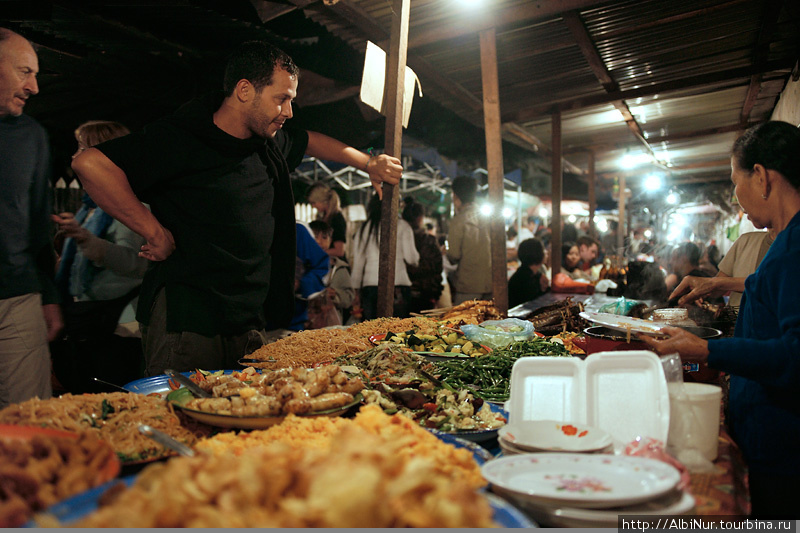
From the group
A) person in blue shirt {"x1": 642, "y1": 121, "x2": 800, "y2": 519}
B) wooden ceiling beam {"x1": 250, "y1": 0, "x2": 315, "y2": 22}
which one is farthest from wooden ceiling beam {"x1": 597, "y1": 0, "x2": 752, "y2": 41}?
person in blue shirt {"x1": 642, "y1": 121, "x2": 800, "y2": 519}

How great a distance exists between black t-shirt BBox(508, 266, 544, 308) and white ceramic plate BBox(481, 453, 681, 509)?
656 cm

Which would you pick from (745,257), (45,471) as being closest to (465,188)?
(745,257)

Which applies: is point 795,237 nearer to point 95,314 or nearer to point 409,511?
point 409,511

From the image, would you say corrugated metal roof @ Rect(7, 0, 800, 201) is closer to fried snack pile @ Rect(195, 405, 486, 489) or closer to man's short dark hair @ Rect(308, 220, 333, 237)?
man's short dark hair @ Rect(308, 220, 333, 237)

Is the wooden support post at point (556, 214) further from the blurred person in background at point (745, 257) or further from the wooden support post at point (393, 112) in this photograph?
the wooden support post at point (393, 112)

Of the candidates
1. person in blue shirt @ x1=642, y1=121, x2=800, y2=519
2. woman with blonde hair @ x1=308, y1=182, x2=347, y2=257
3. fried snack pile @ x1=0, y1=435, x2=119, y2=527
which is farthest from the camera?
woman with blonde hair @ x1=308, y1=182, x2=347, y2=257

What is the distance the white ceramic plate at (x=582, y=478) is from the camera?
43.8 inches

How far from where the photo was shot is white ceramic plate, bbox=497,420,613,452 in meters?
1.44

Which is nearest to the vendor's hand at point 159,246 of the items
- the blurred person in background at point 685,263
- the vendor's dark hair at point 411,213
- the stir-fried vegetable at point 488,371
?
the stir-fried vegetable at point 488,371

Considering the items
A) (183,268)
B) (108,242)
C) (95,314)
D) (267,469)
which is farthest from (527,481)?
(95,314)

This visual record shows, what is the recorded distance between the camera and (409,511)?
86 cm

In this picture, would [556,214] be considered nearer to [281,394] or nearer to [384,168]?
[384,168]

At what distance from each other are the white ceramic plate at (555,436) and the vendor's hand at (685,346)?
0.70 metres

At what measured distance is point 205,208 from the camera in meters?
2.70
